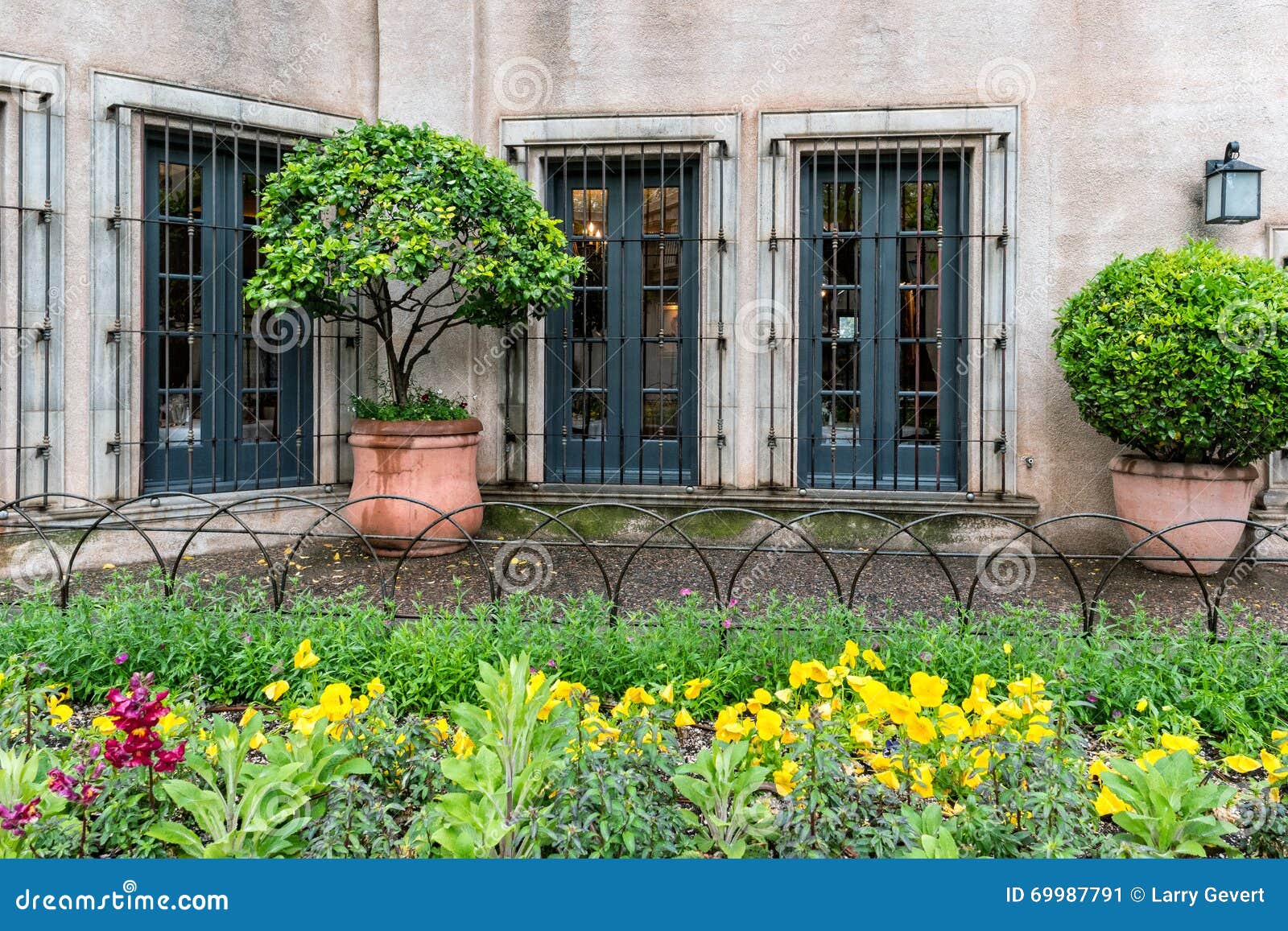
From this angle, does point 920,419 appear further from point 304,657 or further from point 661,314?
point 304,657

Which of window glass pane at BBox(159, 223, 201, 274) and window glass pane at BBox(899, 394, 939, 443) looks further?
window glass pane at BBox(899, 394, 939, 443)

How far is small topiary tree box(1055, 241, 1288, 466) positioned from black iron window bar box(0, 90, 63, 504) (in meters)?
6.50

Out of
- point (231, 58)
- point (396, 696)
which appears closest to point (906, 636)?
point (396, 696)

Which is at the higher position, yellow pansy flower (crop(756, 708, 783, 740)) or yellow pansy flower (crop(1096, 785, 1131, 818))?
yellow pansy flower (crop(756, 708, 783, 740))

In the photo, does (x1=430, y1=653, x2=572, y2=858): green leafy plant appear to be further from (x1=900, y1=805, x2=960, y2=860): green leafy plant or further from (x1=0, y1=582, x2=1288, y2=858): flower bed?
(x1=900, y1=805, x2=960, y2=860): green leafy plant

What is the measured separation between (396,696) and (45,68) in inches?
201

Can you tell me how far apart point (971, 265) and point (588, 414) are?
304 cm

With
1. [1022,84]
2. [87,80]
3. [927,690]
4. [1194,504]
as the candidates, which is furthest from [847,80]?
[927,690]

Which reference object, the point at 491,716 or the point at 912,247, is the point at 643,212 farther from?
the point at 491,716

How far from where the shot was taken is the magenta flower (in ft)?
6.35

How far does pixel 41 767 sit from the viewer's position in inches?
91.9

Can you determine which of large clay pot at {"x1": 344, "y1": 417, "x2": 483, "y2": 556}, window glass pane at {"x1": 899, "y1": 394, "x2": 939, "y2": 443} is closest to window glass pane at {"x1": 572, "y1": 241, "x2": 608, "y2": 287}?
large clay pot at {"x1": 344, "y1": 417, "x2": 483, "y2": 556}

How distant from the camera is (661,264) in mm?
7285

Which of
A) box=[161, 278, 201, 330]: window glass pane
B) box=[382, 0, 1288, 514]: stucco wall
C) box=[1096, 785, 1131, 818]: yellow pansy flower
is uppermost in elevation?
box=[382, 0, 1288, 514]: stucco wall
